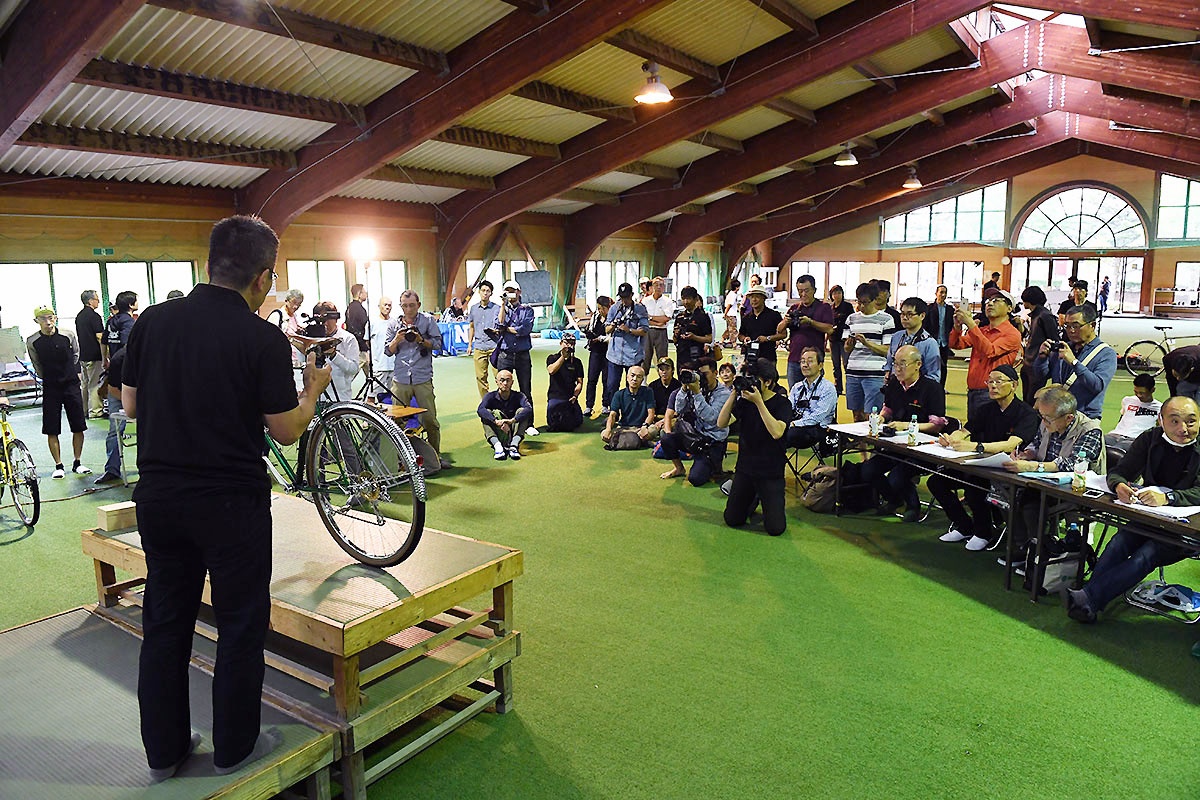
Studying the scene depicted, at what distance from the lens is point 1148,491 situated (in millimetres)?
3432

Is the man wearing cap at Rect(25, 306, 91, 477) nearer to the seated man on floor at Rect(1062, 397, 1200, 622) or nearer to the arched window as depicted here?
the seated man on floor at Rect(1062, 397, 1200, 622)

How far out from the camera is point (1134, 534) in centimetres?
364

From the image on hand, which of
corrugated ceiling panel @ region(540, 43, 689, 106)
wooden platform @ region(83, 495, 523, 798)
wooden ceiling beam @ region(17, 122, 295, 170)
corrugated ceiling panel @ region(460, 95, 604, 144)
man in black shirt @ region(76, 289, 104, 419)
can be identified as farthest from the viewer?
corrugated ceiling panel @ region(460, 95, 604, 144)

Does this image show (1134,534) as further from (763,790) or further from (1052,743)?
(763,790)

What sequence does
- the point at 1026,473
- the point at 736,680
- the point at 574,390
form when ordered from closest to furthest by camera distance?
1. the point at 736,680
2. the point at 1026,473
3. the point at 574,390

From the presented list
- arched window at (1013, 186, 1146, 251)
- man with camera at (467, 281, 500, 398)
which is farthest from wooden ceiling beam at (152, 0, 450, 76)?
arched window at (1013, 186, 1146, 251)

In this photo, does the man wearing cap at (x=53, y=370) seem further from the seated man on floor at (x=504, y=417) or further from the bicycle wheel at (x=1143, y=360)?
the bicycle wheel at (x=1143, y=360)

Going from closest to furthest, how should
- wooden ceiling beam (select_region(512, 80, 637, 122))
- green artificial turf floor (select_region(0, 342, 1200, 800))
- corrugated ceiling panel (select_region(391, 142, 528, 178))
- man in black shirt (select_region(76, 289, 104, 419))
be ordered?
green artificial turf floor (select_region(0, 342, 1200, 800))
man in black shirt (select_region(76, 289, 104, 419))
wooden ceiling beam (select_region(512, 80, 637, 122))
corrugated ceiling panel (select_region(391, 142, 528, 178))

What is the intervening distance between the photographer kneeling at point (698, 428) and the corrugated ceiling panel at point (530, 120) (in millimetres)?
5596

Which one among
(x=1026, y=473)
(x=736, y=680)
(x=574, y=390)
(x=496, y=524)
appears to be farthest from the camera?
(x=574, y=390)

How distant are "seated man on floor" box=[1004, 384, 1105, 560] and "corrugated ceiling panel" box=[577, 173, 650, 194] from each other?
12765mm

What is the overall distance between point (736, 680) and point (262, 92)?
8.53 metres

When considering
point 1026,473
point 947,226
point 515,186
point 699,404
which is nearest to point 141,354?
point 1026,473

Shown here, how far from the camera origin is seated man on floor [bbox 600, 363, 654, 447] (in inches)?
297
